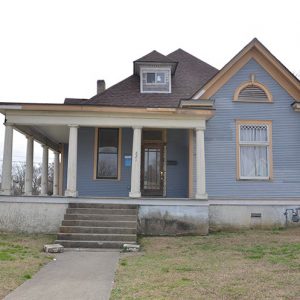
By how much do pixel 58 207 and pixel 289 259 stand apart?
23.3ft

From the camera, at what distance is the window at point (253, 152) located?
15.2m

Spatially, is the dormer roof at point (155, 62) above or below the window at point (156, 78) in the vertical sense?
above

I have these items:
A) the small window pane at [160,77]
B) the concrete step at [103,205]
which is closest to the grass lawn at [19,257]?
the concrete step at [103,205]

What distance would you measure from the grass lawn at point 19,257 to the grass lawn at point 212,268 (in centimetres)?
167

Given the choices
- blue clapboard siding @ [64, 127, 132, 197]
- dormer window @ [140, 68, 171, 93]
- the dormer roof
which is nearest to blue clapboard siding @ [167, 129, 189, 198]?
blue clapboard siding @ [64, 127, 132, 197]

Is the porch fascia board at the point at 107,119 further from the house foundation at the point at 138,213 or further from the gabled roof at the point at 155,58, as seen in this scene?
the gabled roof at the point at 155,58

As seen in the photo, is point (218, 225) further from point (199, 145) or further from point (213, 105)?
point (213, 105)

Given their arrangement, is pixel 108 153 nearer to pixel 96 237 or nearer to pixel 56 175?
pixel 56 175

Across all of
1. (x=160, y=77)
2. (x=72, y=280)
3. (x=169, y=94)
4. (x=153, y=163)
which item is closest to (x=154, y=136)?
(x=153, y=163)

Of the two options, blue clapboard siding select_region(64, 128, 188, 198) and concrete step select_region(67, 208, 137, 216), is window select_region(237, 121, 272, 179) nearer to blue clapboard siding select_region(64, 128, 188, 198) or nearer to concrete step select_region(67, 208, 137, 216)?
blue clapboard siding select_region(64, 128, 188, 198)

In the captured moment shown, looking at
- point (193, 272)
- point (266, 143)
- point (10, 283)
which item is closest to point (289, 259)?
point (193, 272)

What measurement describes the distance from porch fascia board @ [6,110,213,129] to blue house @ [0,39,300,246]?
33 mm

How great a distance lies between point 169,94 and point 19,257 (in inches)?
401

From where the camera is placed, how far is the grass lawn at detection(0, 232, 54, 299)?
715 centimetres
